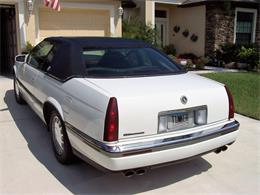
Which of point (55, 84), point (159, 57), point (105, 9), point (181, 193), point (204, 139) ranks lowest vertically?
point (181, 193)

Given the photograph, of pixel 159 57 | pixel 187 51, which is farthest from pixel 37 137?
pixel 187 51

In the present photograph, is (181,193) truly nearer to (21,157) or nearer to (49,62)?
(21,157)

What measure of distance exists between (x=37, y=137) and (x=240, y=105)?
176 inches

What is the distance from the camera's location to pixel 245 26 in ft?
54.8

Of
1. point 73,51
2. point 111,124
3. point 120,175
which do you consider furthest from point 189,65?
point 111,124

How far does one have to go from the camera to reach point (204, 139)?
137 inches

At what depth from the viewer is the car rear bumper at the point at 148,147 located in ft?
9.95

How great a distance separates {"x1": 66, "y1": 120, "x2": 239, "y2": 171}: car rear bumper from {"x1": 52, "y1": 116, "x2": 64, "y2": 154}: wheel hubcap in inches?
15.7

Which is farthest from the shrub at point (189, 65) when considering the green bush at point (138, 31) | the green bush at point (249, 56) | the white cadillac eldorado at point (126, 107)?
the white cadillac eldorado at point (126, 107)

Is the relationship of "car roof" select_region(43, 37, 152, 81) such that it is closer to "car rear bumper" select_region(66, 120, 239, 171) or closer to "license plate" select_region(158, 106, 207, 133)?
"car rear bumper" select_region(66, 120, 239, 171)

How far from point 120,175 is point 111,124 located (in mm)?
992

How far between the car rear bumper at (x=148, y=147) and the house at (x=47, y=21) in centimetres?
823

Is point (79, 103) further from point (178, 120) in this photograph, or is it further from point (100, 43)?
point (100, 43)

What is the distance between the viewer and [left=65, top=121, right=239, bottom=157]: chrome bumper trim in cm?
303
